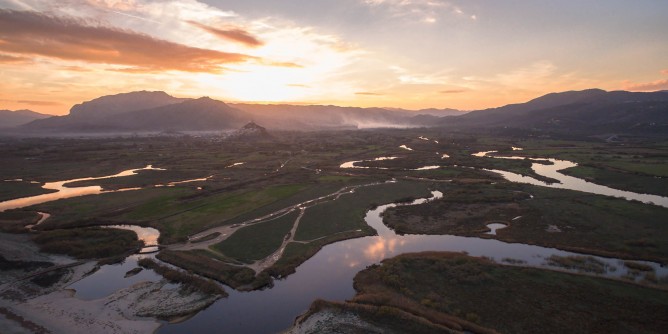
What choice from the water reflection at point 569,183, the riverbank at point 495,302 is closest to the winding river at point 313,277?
the riverbank at point 495,302

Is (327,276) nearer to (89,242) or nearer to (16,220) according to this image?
(89,242)

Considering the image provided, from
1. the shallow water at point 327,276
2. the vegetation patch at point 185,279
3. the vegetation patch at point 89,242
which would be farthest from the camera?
the vegetation patch at point 89,242

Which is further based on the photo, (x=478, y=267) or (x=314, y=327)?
(x=478, y=267)

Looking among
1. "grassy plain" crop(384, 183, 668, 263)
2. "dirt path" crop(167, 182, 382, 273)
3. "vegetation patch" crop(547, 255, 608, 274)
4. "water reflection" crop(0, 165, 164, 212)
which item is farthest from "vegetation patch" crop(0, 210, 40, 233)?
"vegetation patch" crop(547, 255, 608, 274)

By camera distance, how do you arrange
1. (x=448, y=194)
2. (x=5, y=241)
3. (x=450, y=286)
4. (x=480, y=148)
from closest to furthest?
1. (x=450, y=286)
2. (x=5, y=241)
3. (x=448, y=194)
4. (x=480, y=148)

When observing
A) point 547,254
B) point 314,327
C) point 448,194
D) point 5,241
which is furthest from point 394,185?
point 5,241

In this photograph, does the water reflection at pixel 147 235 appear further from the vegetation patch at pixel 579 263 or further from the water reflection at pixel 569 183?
the water reflection at pixel 569 183

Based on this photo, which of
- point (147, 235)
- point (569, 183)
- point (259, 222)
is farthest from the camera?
point (569, 183)

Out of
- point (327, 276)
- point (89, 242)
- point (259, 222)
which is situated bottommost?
point (327, 276)

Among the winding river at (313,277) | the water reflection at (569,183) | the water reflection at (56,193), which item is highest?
the water reflection at (569,183)

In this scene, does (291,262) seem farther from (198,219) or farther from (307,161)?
(307,161)

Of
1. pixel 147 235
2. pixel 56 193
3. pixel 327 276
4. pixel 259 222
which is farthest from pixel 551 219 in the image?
pixel 56 193
